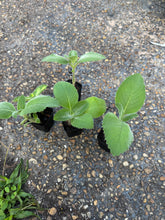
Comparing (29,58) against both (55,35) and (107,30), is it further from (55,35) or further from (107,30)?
(107,30)

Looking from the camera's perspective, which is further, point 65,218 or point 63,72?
point 63,72

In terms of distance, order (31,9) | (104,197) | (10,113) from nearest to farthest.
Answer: (10,113) < (104,197) < (31,9)

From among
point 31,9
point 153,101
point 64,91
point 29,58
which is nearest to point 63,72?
point 29,58

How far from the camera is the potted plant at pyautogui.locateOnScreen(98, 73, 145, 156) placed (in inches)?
31.3

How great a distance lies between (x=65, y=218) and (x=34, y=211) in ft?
0.58

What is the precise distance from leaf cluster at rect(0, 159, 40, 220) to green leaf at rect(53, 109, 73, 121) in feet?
1.27

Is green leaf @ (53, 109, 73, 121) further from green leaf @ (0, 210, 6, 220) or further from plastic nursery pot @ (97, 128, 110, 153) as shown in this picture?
green leaf @ (0, 210, 6, 220)

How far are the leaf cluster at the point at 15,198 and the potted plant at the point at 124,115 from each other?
0.58 metres

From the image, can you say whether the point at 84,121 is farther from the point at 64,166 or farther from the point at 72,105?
the point at 64,166

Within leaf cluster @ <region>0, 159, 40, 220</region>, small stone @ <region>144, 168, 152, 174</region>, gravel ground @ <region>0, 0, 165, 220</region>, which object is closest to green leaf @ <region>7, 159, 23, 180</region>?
leaf cluster @ <region>0, 159, 40, 220</region>

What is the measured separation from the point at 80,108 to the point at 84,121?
0.10 meters

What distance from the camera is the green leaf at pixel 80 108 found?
1.00 meters

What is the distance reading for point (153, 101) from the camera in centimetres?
146

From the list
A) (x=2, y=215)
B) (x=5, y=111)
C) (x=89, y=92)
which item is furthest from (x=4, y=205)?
(x=89, y=92)
